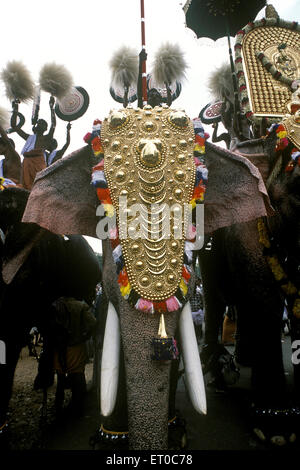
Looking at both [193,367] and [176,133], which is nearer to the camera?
[193,367]

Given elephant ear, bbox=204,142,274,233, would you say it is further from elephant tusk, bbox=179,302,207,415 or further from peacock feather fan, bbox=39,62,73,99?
peacock feather fan, bbox=39,62,73,99

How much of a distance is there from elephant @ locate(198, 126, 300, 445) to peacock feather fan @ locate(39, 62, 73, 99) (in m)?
1.99

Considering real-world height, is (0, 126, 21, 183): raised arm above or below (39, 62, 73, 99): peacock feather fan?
below

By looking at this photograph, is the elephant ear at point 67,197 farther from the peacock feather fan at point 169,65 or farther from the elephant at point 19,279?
the peacock feather fan at point 169,65

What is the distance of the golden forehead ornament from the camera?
5.88ft

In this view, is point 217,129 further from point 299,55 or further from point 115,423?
point 115,423

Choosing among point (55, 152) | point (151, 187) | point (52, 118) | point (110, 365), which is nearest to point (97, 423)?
point (110, 365)

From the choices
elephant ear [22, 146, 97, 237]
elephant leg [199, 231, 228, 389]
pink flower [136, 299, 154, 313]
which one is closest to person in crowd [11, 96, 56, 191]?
elephant ear [22, 146, 97, 237]

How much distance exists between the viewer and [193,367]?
65.7 inches

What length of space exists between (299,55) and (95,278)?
3.14 meters

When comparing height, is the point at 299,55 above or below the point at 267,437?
above

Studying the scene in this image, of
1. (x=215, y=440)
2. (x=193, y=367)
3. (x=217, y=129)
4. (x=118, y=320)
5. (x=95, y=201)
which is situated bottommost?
(x=215, y=440)

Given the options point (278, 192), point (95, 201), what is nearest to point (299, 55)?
point (278, 192)

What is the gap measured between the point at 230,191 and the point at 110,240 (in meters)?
0.84
